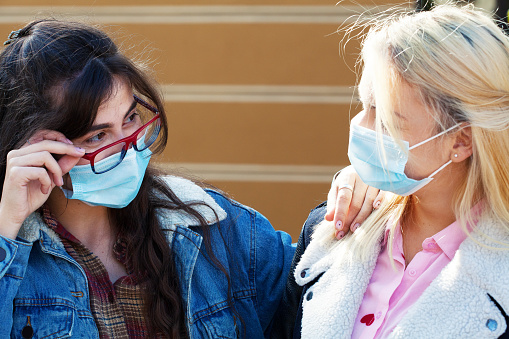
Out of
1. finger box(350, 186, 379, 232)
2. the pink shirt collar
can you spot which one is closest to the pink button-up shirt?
the pink shirt collar

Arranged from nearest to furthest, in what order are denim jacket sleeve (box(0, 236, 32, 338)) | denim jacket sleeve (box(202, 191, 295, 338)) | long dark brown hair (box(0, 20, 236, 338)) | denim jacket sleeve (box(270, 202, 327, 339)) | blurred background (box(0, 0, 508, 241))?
denim jacket sleeve (box(0, 236, 32, 338)) < long dark brown hair (box(0, 20, 236, 338)) < denim jacket sleeve (box(270, 202, 327, 339)) < denim jacket sleeve (box(202, 191, 295, 338)) < blurred background (box(0, 0, 508, 241))

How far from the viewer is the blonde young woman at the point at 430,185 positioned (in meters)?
1.65

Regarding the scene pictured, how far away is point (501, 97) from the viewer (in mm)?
1664

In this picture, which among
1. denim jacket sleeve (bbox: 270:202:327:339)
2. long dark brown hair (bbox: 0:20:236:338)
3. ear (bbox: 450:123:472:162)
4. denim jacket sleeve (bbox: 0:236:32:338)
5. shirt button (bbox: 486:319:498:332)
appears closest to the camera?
shirt button (bbox: 486:319:498:332)

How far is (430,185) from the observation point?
5.91 feet

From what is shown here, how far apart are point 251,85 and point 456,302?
3162 mm

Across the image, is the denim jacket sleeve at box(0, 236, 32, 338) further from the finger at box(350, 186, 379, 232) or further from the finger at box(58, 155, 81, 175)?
the finger at box(350, 186, 379, 232)

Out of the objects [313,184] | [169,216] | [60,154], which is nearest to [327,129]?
[313,184]

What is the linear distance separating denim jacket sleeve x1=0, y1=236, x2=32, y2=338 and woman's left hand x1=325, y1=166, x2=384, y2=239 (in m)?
0.99

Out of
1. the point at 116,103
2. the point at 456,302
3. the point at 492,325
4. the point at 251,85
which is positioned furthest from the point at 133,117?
the point at 251,85

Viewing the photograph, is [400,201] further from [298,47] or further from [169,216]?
[298,47]

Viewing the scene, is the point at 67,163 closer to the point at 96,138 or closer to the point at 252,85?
the point at 96,138

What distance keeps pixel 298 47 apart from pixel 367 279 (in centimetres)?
293

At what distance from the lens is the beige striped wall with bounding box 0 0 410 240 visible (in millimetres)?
4527
